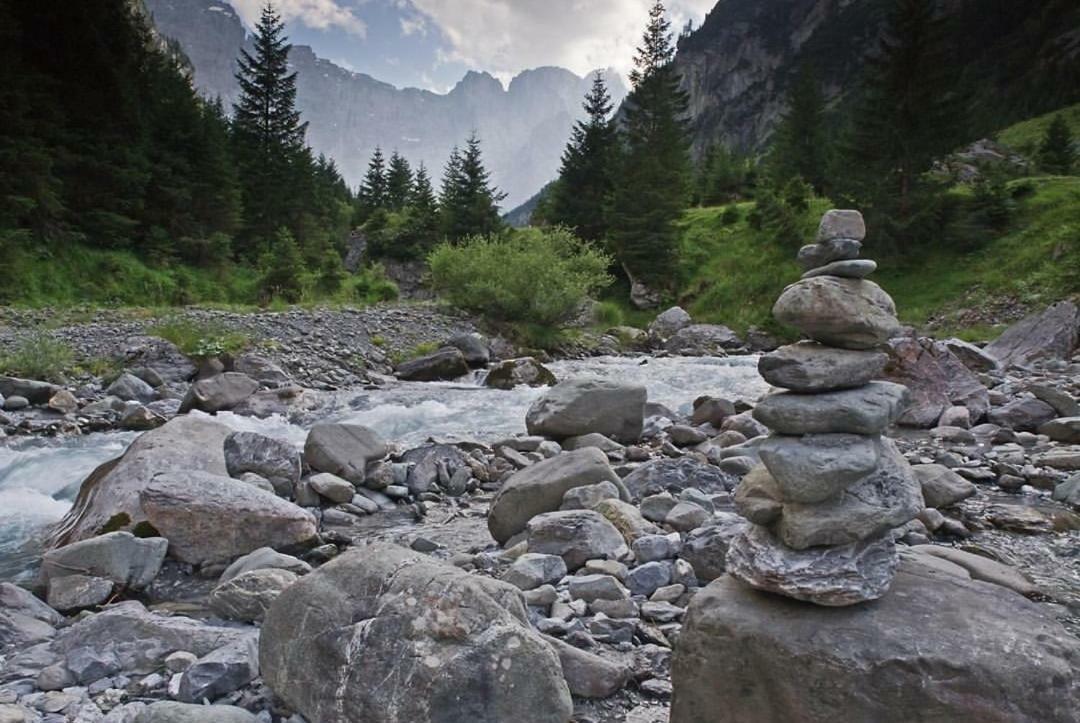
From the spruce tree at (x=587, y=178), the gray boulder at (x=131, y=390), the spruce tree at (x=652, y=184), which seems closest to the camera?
the gray boulder at (x=131, y=390)

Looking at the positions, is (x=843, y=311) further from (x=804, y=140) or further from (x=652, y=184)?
(x=804, y=140)

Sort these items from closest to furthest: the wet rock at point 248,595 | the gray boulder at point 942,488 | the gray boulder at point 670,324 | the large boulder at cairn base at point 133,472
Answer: the wet rock at point 248,595 → the large boulder at cairn base at point 133,472 → the gray boulder at point 942,488 → the gray boulder at point 670,324

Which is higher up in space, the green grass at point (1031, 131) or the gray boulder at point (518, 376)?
the green grass at point (1031, 131)

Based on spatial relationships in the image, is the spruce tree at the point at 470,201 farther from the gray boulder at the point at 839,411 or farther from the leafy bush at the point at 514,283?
the gray boulder at the point at 839,411

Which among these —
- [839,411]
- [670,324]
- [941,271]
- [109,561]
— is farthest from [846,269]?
[941,271]

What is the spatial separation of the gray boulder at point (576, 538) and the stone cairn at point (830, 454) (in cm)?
217

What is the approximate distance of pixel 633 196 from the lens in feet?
130

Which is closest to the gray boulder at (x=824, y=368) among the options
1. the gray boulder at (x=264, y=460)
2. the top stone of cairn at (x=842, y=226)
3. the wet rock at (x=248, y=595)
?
the top stone of cairn at (x=842, y=226)

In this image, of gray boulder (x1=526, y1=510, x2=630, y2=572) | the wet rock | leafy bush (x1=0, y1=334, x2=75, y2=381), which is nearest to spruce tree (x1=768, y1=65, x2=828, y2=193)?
leafy bush (x1=0, y1=334, x2=75, y2=381)

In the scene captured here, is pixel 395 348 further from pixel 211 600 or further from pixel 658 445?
pixel 211 600

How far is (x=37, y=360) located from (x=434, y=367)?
1001 centimetres

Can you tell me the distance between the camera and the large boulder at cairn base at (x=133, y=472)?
684 centimetres

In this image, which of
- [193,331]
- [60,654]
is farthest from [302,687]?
[193,331]

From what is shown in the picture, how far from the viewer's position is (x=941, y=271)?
103ft
